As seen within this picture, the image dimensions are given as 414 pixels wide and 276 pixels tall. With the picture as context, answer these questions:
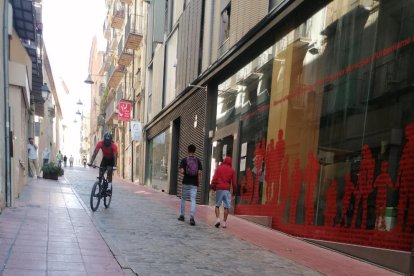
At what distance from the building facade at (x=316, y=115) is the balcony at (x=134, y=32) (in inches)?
566

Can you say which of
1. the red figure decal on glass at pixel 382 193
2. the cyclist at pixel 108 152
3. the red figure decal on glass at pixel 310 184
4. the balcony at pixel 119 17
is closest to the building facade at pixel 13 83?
the cyclist at pixel 108 152

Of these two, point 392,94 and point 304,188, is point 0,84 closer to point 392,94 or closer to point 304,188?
point 304,188

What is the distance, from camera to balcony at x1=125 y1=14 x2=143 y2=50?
28516 millimetres

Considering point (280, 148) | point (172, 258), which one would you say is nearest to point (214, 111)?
point (280, 148)

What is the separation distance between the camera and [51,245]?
18.7 feet

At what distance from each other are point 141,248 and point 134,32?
24140mm

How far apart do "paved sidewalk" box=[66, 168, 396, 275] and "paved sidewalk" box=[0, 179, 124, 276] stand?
26 cm

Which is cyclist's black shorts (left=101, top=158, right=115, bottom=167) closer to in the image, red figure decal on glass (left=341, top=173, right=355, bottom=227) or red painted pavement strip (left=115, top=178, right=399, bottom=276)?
red painted pavement strip (left=115, top=178, right=399, bottom=276)

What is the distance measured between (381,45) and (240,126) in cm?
554

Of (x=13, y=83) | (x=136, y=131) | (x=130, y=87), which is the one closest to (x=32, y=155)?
(x=136, y=131)

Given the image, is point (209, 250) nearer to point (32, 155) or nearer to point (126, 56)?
point (32, 155)

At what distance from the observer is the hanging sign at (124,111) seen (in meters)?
28.1

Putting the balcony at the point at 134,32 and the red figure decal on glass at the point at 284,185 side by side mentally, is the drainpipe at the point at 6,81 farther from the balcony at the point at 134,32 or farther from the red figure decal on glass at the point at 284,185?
the balcony at the point at 134,32

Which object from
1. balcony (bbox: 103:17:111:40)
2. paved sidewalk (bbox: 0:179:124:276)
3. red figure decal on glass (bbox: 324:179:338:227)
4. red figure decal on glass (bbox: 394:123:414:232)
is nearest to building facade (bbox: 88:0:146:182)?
balcony (bbox: 103:17:111:40)
